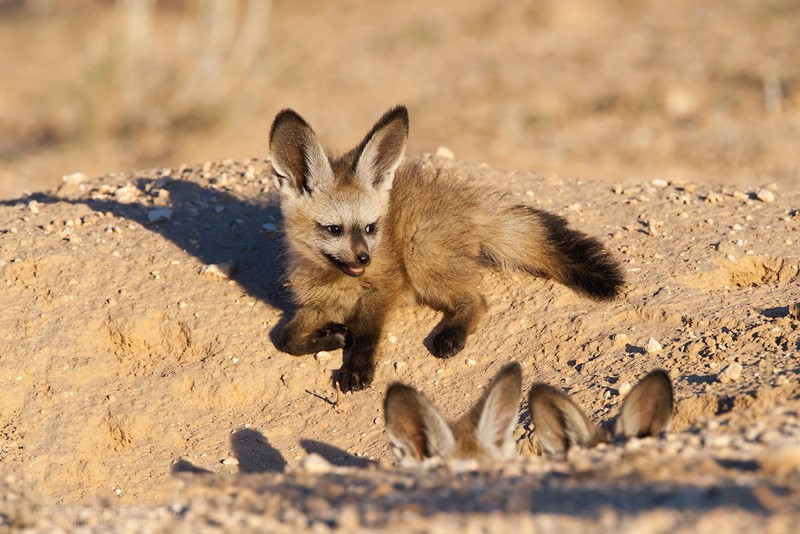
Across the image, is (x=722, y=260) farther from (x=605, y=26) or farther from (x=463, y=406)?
(x=605, y=26)

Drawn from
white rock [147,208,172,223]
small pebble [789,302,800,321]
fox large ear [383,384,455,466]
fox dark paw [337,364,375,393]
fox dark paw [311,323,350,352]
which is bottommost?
fox large ear [383,384,455,466]

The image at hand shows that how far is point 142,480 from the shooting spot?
500 cm

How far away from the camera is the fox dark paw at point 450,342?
17.4 ft

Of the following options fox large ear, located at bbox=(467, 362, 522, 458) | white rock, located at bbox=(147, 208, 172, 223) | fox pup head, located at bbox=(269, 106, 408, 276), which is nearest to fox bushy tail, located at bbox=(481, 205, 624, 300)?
fox pup head, located at bbox=(269, 106, 408, 276)

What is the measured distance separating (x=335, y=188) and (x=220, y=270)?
3.34 feet

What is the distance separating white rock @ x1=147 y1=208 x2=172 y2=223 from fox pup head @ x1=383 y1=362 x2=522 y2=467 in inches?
130

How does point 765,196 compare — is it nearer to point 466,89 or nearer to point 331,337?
point 331,337

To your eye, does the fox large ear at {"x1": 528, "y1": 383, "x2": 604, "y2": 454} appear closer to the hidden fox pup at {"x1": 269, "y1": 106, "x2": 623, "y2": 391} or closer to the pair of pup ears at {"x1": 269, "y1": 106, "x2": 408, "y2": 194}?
the hidden fox pup at {"x1": 269, "y1": 106, "x2": 623, "y2": 391}

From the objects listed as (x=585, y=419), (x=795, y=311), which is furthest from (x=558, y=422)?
(x=795, y=311)

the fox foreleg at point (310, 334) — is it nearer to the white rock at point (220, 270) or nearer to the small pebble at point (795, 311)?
the white rock at point (220, 270)

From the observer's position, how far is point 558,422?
13.0 ft

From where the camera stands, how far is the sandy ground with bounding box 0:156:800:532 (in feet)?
12.2

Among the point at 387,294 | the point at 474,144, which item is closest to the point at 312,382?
the point at 387,294

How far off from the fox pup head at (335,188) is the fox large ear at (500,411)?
65.2 inches
